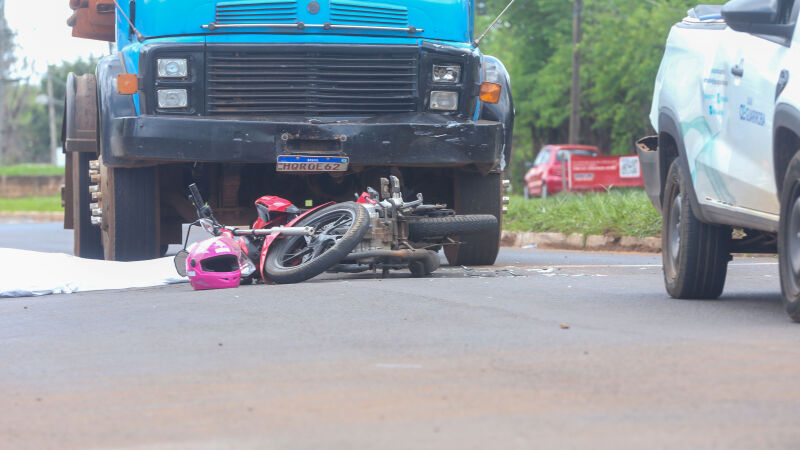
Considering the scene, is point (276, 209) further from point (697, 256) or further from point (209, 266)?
point (697, 256)

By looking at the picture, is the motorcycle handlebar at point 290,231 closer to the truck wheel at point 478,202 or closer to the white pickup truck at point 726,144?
the truck wheel at point 478,202

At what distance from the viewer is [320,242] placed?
8.23 m

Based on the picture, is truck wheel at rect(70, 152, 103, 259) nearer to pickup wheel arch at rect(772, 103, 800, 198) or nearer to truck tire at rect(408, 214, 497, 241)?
truck tire at rect(408, 214, 497, 241)

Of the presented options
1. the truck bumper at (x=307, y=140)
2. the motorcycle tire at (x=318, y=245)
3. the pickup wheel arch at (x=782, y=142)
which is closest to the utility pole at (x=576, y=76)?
the truck bumper at (x=307, y=140)

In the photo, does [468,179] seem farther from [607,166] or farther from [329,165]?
[607,166]

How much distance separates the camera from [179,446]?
11.9 feet

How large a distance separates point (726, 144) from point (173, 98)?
3869 mm

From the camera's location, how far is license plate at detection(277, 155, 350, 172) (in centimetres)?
881

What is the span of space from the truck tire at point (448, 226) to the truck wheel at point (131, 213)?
2073mm

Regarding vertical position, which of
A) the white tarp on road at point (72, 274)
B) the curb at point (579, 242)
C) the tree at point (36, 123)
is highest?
the white tarp on road at point (72, 274)

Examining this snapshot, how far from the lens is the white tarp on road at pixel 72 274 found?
874 centimetres

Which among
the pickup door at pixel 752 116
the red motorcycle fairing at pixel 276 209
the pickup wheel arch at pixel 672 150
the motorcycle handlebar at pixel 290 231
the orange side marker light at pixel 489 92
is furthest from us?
the orange side marker light at pixel 489 92

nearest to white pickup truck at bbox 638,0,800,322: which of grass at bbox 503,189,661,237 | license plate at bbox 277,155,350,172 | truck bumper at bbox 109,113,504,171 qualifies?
truck bumper at bbox 109,113,504,171

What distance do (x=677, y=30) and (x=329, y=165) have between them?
249 centimetres
